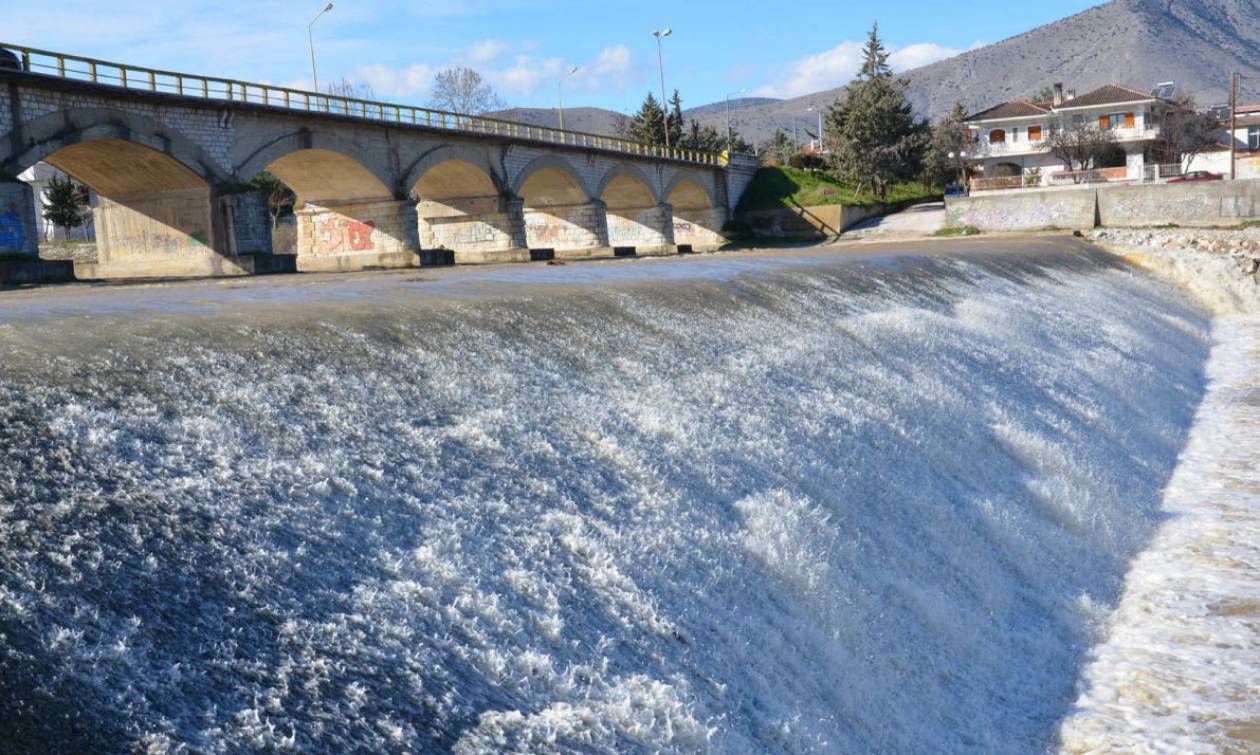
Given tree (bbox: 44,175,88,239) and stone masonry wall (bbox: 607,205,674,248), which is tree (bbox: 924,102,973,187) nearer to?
stone masonry wall (bbox: 607,205,674,248)

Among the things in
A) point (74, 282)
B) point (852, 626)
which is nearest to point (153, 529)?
point (852, 626)

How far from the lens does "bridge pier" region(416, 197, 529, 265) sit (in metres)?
42.4

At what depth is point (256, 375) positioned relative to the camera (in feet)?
25.8

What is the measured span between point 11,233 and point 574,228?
29105 mm

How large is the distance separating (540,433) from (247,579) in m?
3.25

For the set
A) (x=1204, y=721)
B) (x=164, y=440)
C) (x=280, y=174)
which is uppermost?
(x=280, y=174)

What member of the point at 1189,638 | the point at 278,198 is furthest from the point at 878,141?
the point at 1189,638

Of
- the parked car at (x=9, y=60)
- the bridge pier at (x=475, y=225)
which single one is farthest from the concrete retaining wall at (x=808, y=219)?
the parked car at (x=9, y=60)

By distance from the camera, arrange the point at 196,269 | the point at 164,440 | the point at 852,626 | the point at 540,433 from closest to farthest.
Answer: the point at 164,440 → the point at 852,626 → the point at 540,433 → the point at 196,269

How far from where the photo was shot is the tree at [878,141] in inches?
2493

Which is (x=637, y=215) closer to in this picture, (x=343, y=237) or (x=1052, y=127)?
(x=343, y=237)

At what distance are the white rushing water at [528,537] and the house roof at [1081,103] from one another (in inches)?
2536

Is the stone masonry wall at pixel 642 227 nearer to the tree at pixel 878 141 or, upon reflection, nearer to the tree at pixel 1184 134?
the tree at pixel 878 141

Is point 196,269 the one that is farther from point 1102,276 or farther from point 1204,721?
point 1204,721
